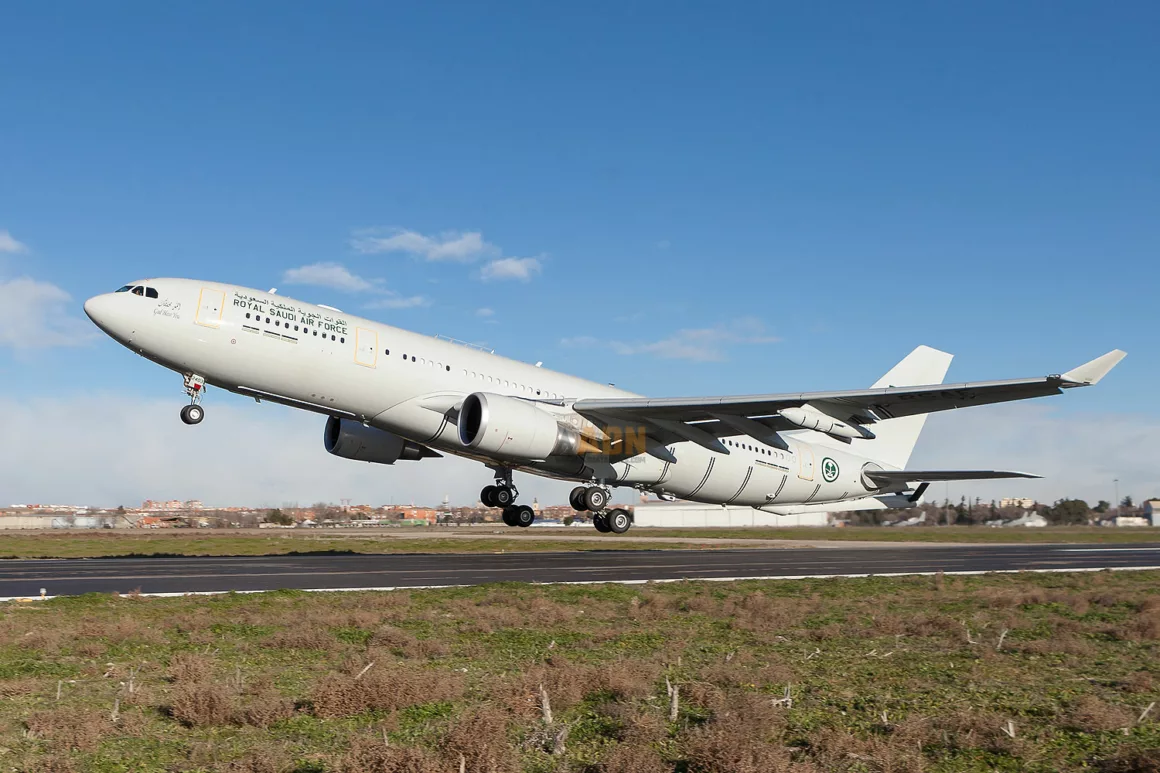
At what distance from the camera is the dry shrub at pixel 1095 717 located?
26.4 feet

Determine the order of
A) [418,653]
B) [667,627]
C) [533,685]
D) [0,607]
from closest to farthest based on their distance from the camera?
[533,685], [418,653], [667,627], [0,607]

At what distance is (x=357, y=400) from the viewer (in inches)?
1128

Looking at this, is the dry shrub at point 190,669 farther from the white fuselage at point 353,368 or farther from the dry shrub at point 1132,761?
the white fuselage at point 353,368

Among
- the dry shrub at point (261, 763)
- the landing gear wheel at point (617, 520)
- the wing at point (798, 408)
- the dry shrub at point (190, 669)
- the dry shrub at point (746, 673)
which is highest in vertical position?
the wing at point (798, 408)

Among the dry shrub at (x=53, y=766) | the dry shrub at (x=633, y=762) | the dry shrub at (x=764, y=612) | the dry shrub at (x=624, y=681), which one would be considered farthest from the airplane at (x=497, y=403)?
the dry shrub at (x=633, y=762)

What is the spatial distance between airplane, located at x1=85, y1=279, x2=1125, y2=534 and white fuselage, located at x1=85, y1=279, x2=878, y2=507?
42 mm

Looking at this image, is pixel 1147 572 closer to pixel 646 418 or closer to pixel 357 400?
pixel 646 418

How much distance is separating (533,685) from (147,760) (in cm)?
381

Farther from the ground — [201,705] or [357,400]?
[357,400]

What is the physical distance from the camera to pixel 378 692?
9.10 metres

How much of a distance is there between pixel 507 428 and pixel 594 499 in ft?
21.7

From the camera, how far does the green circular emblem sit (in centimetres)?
3988

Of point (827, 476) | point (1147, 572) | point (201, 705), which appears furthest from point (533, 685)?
point (827, 476)

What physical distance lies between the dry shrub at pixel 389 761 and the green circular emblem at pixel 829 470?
3501 centimetres
